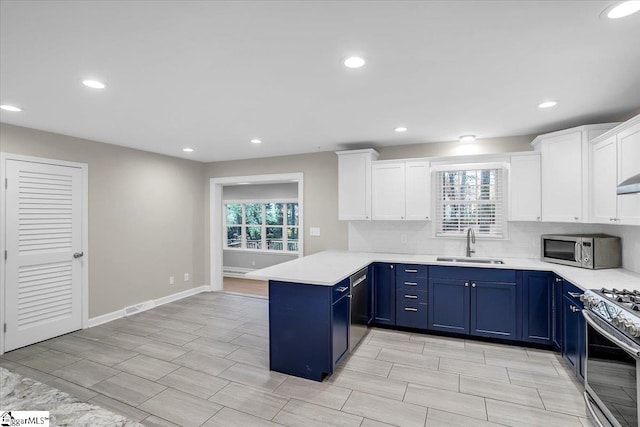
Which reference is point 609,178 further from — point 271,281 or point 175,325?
point 175,325

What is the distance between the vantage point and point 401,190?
418cm

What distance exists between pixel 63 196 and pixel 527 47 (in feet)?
16.0

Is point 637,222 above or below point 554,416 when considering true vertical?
above

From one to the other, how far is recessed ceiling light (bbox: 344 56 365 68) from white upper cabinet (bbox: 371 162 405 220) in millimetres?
2254

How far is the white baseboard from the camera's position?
13.7 feet

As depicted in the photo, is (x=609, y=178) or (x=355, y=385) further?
(x=609, y=178)

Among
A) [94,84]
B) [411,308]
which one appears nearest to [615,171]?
[411,308]

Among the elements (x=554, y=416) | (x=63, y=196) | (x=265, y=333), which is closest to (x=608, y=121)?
(x=554, y=416)

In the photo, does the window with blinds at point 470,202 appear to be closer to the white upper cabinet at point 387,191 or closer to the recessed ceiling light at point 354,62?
the white upper cabinet at point 387,191

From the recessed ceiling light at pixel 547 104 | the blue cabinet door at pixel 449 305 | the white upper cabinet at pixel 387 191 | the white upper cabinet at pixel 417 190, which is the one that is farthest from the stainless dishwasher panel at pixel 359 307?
the recessed ceiling light at pixel 547 104

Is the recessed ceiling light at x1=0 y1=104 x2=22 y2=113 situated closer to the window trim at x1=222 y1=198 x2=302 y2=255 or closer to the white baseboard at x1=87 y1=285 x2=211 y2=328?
the white baseboard at x1=87 y1=285 x2=211 y2=328

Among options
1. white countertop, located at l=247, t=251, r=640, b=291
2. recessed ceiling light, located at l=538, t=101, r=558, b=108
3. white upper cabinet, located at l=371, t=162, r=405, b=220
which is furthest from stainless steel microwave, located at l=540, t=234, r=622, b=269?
white upper cabinet, located at l=371, t=162, r=405, b=220

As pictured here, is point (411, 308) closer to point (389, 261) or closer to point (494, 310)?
point (389, 261)

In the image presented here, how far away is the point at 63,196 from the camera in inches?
151
